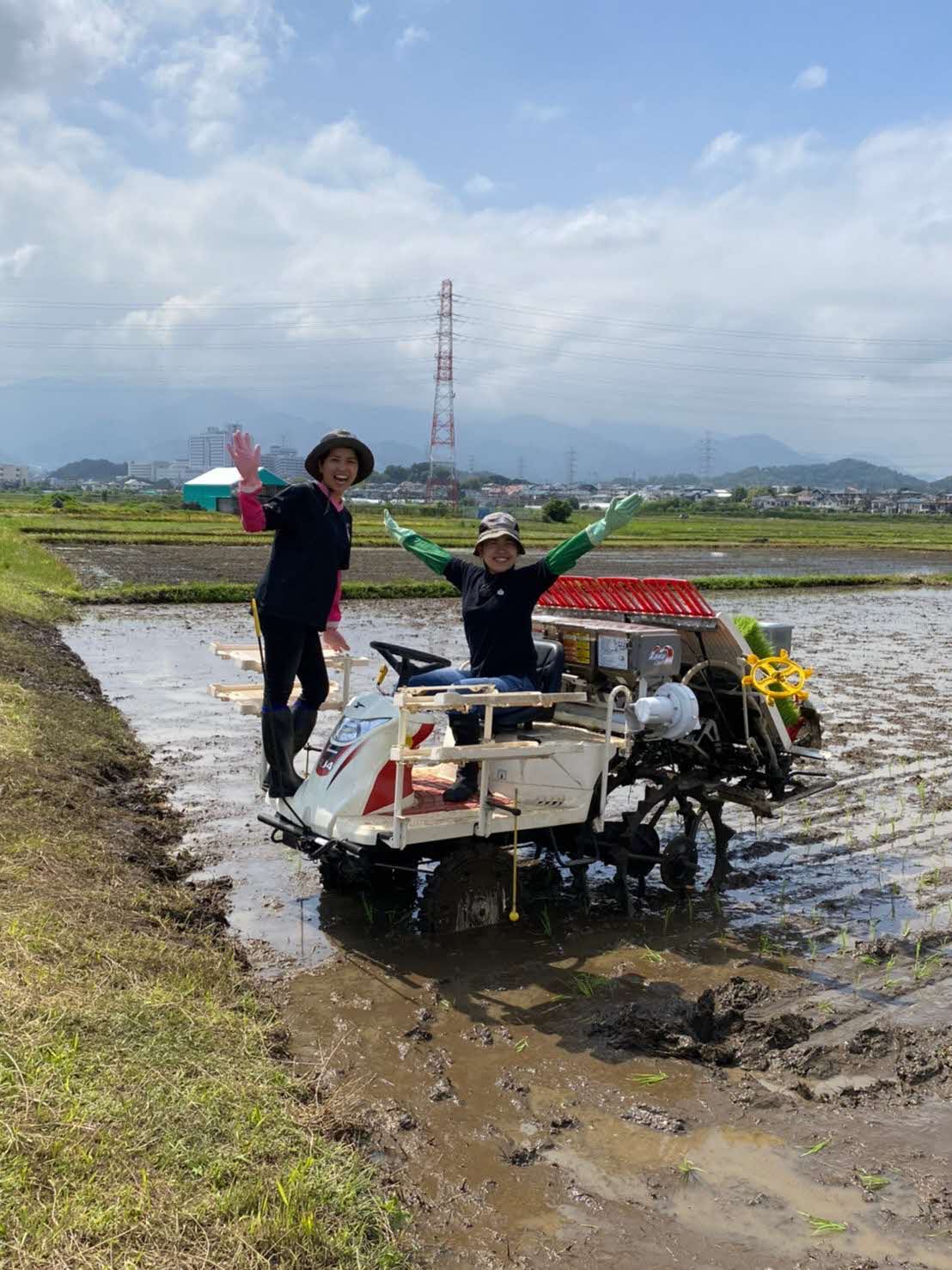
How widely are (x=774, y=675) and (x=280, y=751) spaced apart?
3.10 meters

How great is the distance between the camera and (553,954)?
589cm

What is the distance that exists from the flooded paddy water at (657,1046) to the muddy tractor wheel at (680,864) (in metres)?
0.13

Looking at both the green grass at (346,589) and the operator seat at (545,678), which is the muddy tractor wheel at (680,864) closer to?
the operator seat at (545,678)

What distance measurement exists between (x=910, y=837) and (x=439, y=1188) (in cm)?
569

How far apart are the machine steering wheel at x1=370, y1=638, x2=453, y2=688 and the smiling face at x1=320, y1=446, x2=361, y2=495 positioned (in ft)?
2.98

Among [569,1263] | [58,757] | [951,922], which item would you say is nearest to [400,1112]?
[569,1263]

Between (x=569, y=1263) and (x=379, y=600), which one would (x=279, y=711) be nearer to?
(x=569, y=1263)

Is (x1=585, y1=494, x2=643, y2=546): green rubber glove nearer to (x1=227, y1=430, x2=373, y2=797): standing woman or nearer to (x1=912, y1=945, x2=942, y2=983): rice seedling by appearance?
(x1=227, y1=430, x2=373, y2=797): standing woman

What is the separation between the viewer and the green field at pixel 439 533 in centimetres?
3906

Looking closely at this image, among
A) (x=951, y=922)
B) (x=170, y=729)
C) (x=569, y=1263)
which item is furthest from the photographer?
(x=170, y=729)

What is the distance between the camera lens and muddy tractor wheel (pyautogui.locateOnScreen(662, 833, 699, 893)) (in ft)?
23.1

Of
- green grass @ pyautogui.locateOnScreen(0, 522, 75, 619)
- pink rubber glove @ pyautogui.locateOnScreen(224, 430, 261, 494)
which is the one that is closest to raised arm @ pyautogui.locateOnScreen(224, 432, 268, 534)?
pink rubber glove @ pyautogui.locateOnScreen(224, 430, 261, 494)

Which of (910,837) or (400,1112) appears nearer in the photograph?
(400,1112)

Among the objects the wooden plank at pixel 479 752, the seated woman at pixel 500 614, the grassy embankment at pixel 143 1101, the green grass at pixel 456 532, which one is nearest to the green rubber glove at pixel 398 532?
the seated woman at pixel 500 614
